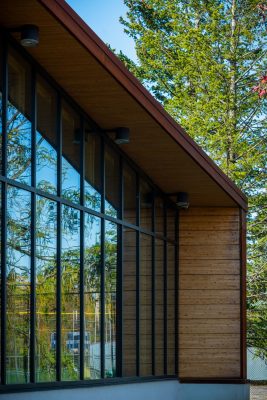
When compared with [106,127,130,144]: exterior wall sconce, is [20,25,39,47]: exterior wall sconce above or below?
above

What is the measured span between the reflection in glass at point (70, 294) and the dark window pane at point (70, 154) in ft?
0.74

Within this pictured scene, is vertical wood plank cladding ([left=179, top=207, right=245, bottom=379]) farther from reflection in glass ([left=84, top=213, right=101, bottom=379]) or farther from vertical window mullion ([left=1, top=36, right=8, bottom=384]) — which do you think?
vertical window mullion ([left=1, top=36, right=8, bottom=384])

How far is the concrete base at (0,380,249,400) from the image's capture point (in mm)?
11266

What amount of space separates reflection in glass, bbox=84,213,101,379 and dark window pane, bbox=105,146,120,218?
616 mm

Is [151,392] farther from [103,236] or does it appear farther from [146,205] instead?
[103,236]

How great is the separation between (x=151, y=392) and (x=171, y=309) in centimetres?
211

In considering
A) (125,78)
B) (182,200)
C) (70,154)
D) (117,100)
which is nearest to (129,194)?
(182,200)

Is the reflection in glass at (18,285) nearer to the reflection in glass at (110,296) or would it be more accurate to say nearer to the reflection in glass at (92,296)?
the reflection in glass at (92,296)

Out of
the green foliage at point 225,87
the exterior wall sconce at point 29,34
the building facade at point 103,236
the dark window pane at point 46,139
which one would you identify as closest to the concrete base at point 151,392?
the building facade at point 103,236

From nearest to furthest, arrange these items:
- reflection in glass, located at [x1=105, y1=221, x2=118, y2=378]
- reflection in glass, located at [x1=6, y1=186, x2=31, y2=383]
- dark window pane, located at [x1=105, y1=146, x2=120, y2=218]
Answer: reflection in glass, located at [x1=6, y1=186, x2=31, y2=383] < reflection in glass, located at [x1=105, y1=221, x2=118, y2=378] < dark window pane, located at [x1=105, y1=146, x2=120, y2=218]

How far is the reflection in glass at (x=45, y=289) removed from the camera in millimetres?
10984

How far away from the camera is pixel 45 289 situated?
11211mm

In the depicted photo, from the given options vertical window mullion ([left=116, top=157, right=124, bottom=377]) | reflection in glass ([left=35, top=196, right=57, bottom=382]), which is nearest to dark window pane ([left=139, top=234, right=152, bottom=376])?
vertical window mullion ([left=116, top=157, right=124, bottom=377])

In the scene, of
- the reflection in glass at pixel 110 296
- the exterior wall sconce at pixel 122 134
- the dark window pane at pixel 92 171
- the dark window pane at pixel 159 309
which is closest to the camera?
the dark window pane at pixel 92 171
